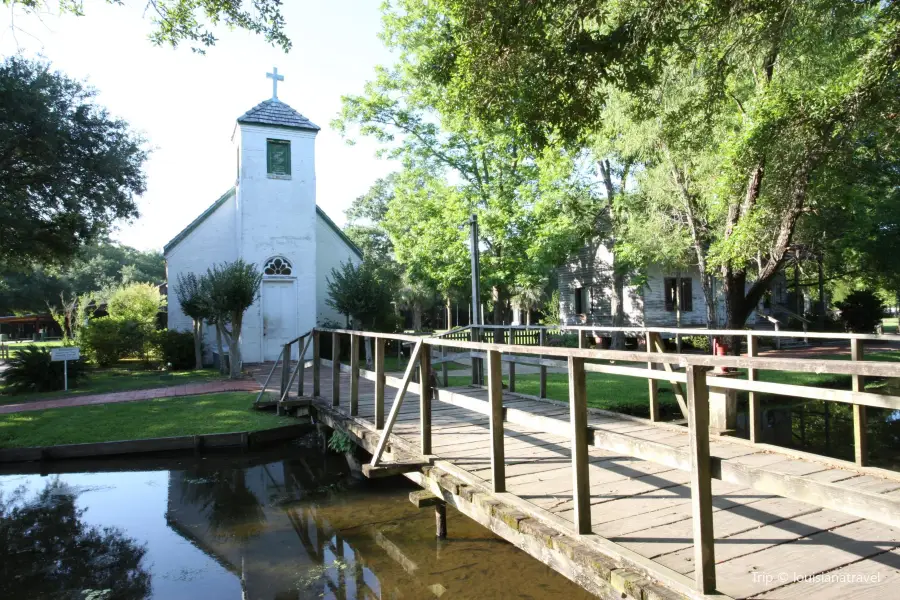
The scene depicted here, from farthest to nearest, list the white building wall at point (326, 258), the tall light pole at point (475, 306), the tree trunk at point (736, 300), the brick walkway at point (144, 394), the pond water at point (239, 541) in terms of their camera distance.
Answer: the white building wall at point (326, 258) → the tree trunk at point (736, 300) → the brick walkway at point (144, 394) → the tall light pole at point (475, 306) → the pond water at point (239, 541)

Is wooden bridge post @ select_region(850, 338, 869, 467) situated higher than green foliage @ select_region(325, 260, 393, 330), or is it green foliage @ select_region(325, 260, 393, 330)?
green foliage @ select_region(325, 260, 393, 330)

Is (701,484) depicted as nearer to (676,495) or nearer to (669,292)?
(676,495)

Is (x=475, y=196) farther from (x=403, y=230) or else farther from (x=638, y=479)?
(x=638, y=479)

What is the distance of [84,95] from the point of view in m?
14.2

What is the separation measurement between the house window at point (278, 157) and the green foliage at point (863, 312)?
26.8 m

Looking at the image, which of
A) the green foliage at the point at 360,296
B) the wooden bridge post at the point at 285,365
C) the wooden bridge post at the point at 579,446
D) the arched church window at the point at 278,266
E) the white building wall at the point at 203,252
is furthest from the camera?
the white building wall at the point at 203,252

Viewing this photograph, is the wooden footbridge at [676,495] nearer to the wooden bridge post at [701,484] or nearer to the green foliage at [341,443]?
the wooden bridge post at [701,484]

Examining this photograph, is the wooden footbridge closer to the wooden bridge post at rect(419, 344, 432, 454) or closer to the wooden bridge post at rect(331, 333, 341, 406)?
the wooden bridge post at rect(419, 344, 432, 454)

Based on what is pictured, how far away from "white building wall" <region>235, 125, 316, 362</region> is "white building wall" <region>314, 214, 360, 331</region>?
1961 millimetres

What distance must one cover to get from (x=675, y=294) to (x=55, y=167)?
22962 mm

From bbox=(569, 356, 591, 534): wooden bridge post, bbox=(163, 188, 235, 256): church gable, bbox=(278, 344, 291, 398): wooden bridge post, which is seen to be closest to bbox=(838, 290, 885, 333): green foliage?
bbox=(278, 344, 291, 398): wooden bridge post

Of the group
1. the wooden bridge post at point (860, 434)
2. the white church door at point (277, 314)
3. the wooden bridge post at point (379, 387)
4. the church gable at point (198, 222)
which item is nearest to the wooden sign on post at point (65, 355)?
the white church door at point (277, 314)

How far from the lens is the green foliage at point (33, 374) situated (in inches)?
562

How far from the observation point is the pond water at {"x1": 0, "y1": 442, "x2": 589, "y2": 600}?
16.4 ft
